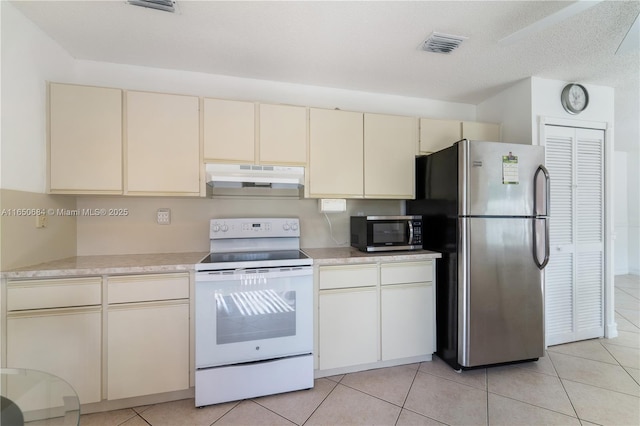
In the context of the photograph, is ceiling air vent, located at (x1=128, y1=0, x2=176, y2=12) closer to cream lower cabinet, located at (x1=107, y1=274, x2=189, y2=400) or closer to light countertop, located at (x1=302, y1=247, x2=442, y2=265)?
cream lower cabinet, located at (x1=107, y1=274, x2=189, y2=400)

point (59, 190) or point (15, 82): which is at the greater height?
point (15, 82)

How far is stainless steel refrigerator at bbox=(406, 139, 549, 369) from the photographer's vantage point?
6.77ft

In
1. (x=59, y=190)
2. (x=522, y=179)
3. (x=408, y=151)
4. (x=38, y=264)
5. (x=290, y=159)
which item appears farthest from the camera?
(x=408, y=151)

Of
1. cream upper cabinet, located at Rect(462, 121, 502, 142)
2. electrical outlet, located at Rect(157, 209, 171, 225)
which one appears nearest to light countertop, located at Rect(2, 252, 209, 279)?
electrical outlet, located at Rect(157, 209, 171, 225)

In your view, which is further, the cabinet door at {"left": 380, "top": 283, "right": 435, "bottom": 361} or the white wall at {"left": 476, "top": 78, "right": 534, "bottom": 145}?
the white wall at {"left": 476, "top": 78, "right": 534, "bottom": 145}

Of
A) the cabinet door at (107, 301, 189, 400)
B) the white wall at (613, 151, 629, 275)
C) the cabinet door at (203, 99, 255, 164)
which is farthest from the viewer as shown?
the white wall at (613, 151, 629, 275)

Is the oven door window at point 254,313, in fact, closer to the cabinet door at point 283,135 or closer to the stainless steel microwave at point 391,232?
the stainless steel microwave at point 391,232

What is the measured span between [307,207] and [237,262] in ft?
3.30

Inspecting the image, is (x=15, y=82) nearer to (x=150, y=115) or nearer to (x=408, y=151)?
(x=150, y=115)

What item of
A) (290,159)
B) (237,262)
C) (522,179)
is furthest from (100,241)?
(522,179)

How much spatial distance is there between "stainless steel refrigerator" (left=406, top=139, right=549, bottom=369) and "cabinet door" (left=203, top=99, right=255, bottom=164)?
170 cm

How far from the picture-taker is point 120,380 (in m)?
1.71

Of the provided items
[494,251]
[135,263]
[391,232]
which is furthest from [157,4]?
[494,251]

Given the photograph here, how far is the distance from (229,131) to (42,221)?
1.46m
